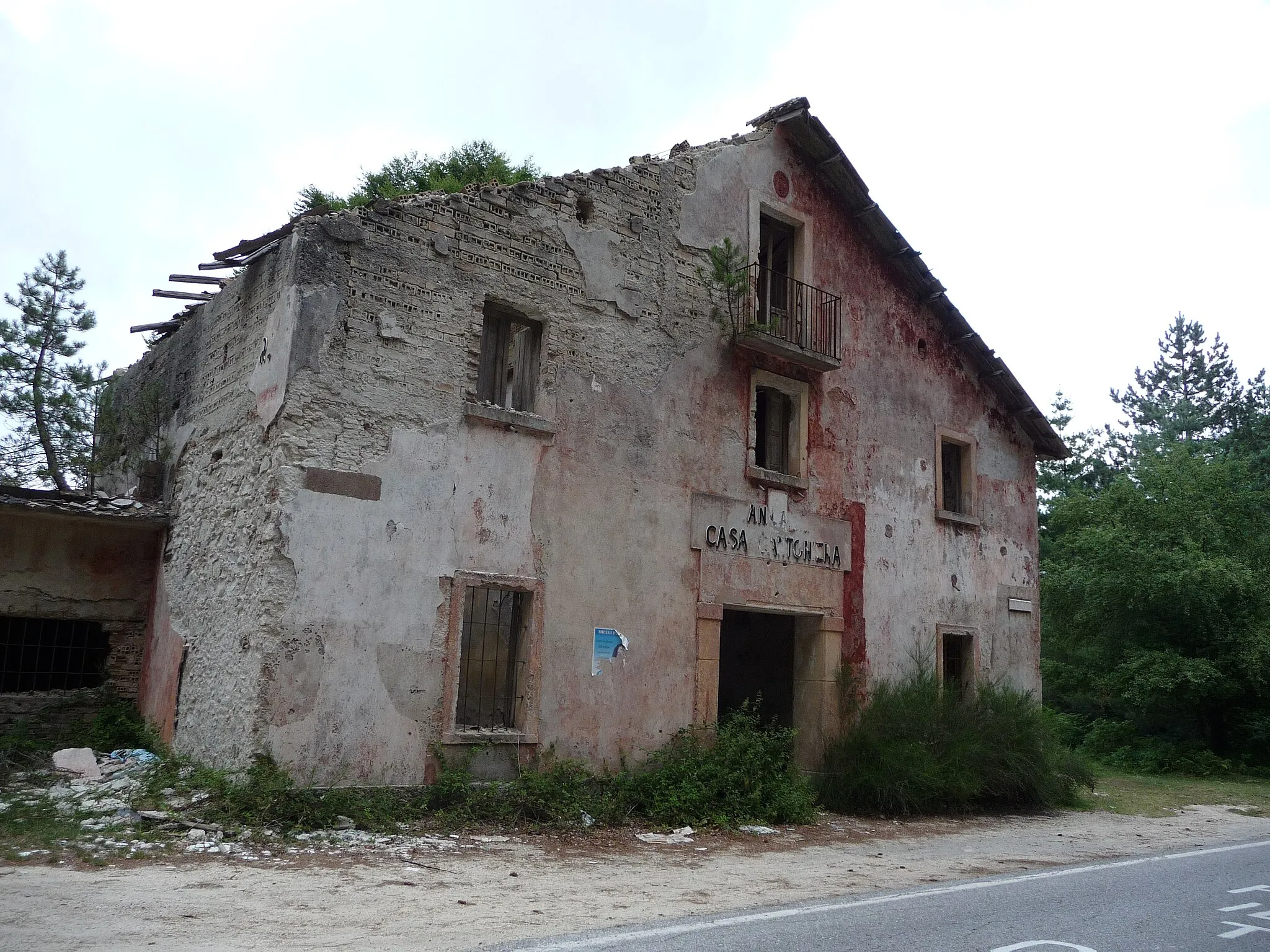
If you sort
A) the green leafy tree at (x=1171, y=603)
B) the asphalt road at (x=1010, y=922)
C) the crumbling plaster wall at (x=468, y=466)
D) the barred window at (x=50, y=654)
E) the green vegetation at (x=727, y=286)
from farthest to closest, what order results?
the green leafy tree at (x=1171, y=603)
the green vegetation at (x=727, y=286)
the barred window at (x=50, y=654)
the crumbling plaster wall at (x=468, y=466)
the asphalt road at (x=1010, y=922)

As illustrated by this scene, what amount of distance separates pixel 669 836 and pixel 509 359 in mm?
5255

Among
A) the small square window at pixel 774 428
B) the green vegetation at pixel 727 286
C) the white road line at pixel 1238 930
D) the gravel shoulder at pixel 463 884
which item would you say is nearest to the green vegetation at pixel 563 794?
the gravel shoulder at pixel 463 884

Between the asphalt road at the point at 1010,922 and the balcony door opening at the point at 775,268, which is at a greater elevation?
the balcony door opening at the point at 775,268

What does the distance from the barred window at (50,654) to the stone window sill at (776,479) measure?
803cm

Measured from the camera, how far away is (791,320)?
14.1 meters

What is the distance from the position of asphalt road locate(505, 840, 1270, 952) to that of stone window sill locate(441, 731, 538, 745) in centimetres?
325

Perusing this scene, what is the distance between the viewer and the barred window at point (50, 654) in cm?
1159

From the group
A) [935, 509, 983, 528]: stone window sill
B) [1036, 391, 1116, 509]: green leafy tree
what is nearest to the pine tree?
[1036, 391, 1116, 509]: green leafy tree

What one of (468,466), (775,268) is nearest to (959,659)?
(775,268)

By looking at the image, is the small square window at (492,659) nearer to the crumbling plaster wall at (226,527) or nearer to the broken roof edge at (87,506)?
the crumbling plaster wall at (226,527)

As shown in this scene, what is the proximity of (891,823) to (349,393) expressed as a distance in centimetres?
784

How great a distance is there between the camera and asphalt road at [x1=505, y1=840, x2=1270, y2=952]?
5609mm

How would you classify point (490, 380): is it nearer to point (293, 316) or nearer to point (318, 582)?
point (293, 316)

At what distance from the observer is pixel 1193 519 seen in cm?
2234
